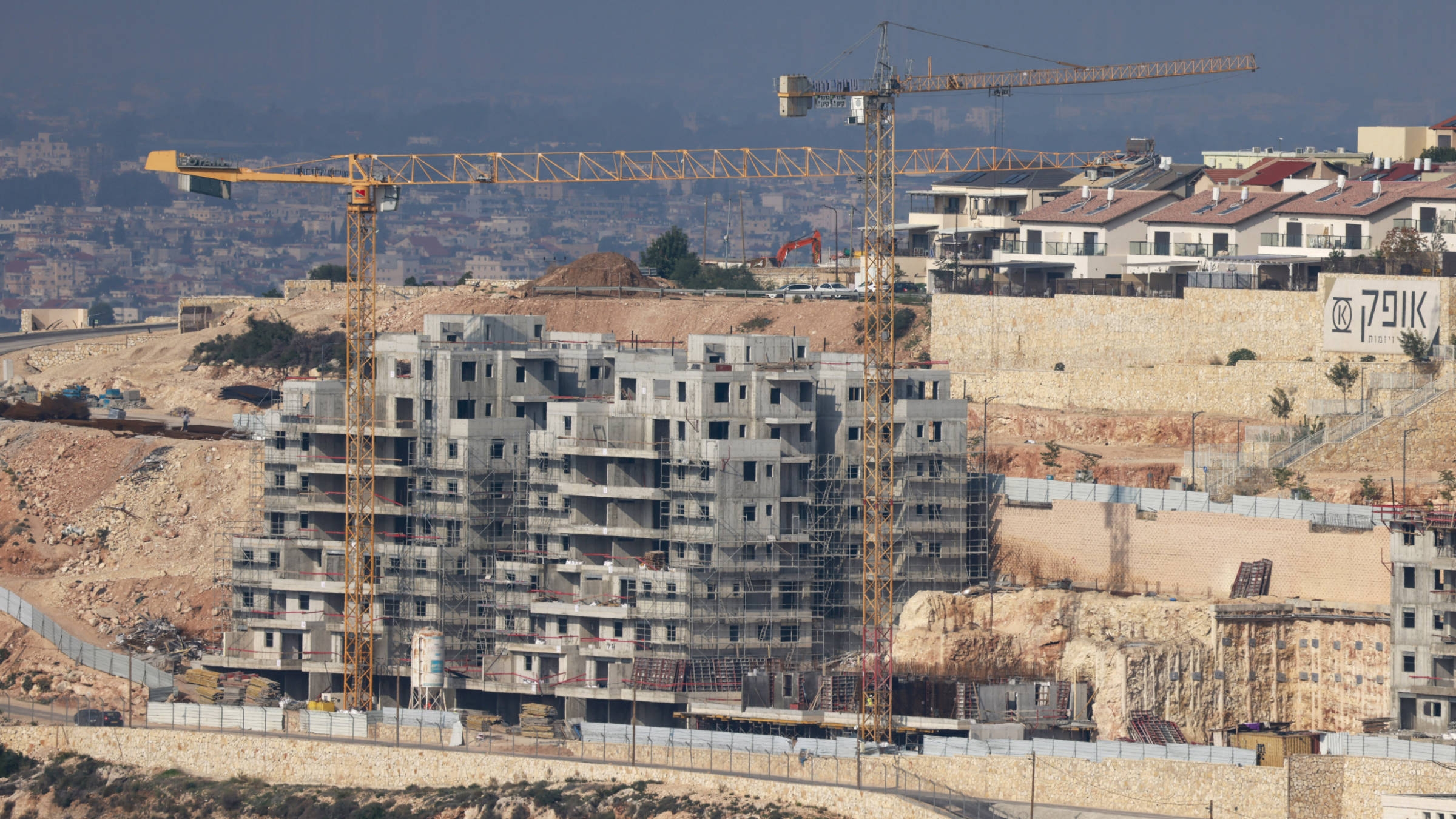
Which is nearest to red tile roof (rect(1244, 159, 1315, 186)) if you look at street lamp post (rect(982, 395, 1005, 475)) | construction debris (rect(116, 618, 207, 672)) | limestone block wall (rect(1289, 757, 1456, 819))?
street lamp post (rect(982, 395, 1005, 475))

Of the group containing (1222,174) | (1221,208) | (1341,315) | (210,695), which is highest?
(1222,174)

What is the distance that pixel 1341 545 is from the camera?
90438 millimetres

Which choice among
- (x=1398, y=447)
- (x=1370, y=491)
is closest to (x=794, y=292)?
(x=1398, y=447)

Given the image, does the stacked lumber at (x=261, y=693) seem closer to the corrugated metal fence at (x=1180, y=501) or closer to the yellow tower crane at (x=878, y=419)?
the yellow tower crane at (x=878, y=419)

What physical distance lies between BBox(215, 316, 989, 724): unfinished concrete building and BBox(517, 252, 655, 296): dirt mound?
49.1 metres

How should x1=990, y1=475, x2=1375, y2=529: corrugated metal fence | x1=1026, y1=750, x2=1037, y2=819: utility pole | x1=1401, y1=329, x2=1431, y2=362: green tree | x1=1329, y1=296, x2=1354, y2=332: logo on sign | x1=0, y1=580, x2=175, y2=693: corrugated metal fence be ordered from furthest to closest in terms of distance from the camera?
x1=1329, y1=296, x2=1354, y2=332: logo on sign, x1=1401, y1=329, x2=1431, y2=362: green tree, x1=0, y1=580, x2=175, y2=693: corrugated metal fence, x1=990, y1=475, x2=1375, y2=529: corrugated metal fence, x1=1026, y1=750, x2=1037, y2=819: utility pole

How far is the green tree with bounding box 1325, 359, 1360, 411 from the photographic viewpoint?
350 feet

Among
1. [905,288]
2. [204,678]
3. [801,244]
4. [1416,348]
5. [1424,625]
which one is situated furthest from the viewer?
[801,244]

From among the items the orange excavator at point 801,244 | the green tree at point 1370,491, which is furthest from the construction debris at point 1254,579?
the orange excavator at point 801,244

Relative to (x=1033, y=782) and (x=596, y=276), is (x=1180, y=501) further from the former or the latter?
(x=596, y=276)

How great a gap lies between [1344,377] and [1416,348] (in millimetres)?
3115

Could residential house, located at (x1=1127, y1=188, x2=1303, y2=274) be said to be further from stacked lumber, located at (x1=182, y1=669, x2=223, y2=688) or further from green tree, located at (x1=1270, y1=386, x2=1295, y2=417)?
stacked lumber, located at (x1=182, y1=669, x2=223, y2=688)

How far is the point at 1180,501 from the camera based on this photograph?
320ft

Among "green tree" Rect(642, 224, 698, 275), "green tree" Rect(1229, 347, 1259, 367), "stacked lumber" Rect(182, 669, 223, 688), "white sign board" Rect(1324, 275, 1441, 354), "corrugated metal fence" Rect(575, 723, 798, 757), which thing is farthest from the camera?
"green tree" Rect(642, 224, 698, 275)
